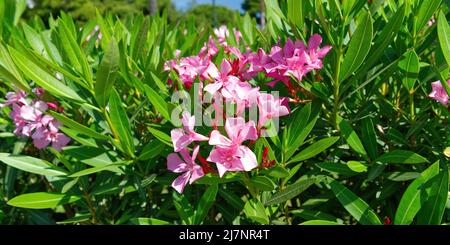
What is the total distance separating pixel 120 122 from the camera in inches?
45.1

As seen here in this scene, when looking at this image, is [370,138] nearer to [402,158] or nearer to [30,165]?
[402,158]

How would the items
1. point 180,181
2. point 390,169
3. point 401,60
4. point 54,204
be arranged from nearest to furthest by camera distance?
point 180,181, point 401,60, point 54,204, point 390,169

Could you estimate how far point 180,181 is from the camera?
1000 millimetres

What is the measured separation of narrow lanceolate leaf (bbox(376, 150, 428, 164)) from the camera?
3.43 feet

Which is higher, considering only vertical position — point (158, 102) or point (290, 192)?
point (158, 102)

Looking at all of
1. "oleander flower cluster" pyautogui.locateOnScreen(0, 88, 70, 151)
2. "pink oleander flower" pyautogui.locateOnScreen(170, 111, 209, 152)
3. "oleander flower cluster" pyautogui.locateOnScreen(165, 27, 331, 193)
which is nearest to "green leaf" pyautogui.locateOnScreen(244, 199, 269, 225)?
"oleander flower cluster" pyautogui.locateOnScreen(165, 27, 331, 193)

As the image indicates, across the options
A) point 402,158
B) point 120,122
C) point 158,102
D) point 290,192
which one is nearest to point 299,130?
point 290,192

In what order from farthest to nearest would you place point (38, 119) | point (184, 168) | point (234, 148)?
point (38, 119), point (184, 168), point (234, 148)

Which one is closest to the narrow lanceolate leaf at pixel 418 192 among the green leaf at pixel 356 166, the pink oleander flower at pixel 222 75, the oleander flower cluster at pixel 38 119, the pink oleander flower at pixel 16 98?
the green leaf at pixel 356 166

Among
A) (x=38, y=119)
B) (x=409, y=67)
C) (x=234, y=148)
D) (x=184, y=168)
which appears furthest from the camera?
(x=38, y=119)

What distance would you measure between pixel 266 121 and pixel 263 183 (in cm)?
15

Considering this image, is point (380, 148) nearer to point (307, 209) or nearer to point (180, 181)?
point (307, 209)

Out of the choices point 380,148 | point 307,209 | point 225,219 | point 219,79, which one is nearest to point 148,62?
point 219,79

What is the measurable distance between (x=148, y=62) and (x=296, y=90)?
0.51 meters
